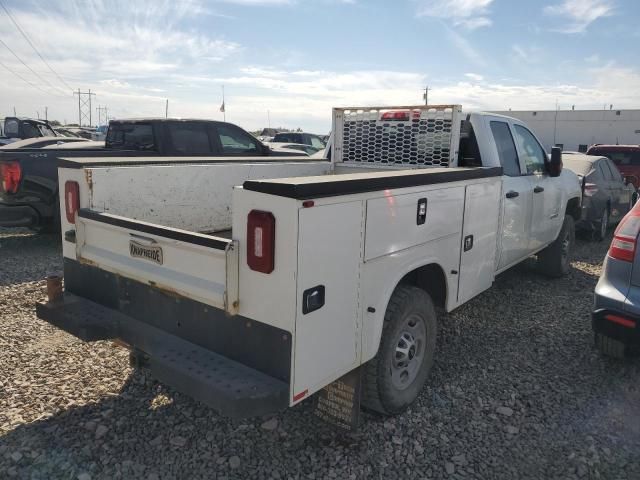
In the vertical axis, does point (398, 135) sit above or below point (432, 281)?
above

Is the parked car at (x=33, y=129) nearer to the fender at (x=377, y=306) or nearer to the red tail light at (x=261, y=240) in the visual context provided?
the fender at (x=377, y=306)

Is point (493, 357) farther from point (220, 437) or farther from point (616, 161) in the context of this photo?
point (616, 161)

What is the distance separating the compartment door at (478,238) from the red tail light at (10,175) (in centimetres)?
645

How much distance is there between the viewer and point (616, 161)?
1300 cm

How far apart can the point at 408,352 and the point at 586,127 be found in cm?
4093

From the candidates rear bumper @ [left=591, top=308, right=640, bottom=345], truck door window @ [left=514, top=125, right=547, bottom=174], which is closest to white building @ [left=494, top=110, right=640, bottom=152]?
truck door window @ [left=514, top=125, right=547, bottom=174]

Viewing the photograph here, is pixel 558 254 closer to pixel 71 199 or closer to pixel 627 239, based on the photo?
pixel 627 239

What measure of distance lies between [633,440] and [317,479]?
204cm

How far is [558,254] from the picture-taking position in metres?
6.81

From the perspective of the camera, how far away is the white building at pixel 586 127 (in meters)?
37.0

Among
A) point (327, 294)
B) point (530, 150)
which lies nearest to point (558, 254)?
point (530, 150)

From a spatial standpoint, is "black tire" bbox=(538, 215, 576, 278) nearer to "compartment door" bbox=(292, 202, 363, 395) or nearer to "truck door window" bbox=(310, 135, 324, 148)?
"compartment door" bbox=(292, 202, 363, 395)

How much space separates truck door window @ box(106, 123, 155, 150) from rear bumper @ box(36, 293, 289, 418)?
16.8 feet

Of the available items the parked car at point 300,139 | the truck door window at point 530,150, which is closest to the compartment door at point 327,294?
the truck door window at point 530,150
